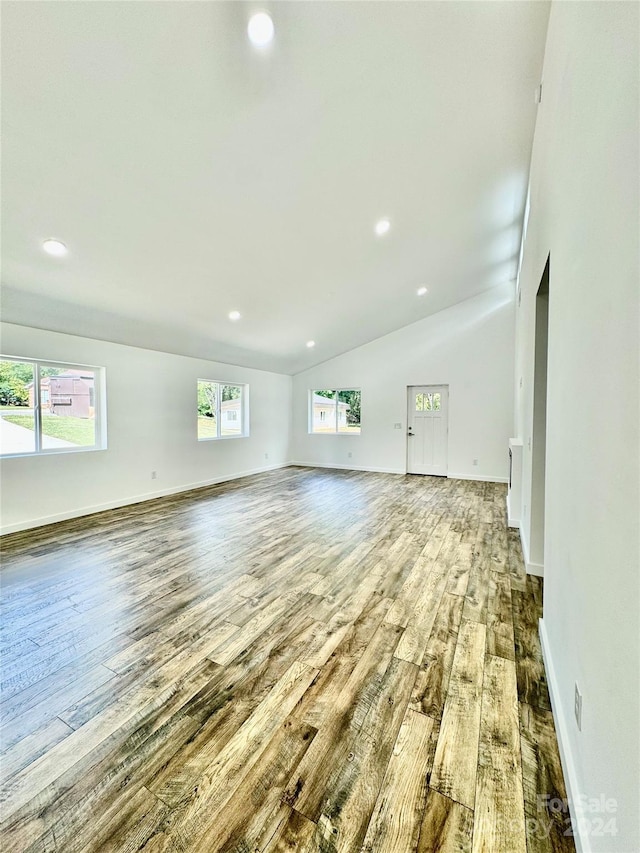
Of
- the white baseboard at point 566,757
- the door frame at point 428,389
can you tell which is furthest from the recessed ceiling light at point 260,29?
the door frame at point 428,389

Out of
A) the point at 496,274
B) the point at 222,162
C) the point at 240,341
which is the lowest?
the point at 240,341

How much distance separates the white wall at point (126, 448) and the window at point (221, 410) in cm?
19

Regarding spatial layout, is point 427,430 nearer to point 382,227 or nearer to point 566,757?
point 382,227

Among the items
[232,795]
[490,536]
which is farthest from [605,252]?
[490,536]

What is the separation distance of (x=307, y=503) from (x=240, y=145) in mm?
4139

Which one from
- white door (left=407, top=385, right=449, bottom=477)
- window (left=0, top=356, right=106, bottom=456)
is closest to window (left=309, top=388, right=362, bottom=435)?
white door (left=407, top=385, right=449, bottom=477)

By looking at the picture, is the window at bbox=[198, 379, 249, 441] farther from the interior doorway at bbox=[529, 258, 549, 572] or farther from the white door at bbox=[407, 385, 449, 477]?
the interior doorway at bbox=[529, 258, 549, 572]

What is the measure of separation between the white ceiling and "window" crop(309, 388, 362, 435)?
160 inches

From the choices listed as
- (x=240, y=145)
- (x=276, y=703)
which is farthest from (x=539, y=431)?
(x=240, y=145)

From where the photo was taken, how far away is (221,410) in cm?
700

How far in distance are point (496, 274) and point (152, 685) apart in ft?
23.1

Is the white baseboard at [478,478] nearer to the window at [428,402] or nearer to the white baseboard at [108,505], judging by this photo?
the window at [428,402]

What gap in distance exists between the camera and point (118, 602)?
2.50 metres

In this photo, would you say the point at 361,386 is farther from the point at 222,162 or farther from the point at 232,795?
the point at 232,795
